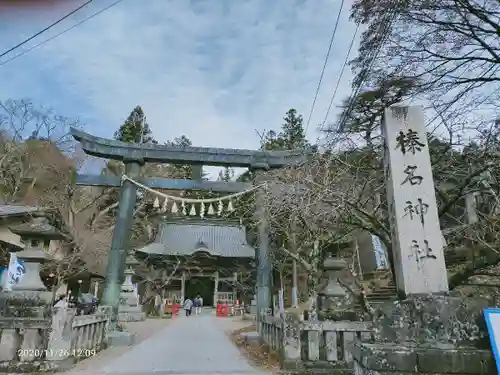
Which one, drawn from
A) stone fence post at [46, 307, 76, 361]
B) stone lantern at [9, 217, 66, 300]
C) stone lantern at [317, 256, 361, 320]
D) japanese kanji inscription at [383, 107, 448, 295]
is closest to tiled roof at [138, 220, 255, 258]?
stone lantern at [9, 217, 66, 300]

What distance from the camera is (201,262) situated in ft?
90.5

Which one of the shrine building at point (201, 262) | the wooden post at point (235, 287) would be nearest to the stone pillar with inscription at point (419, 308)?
the shrine building at point (201, 262)

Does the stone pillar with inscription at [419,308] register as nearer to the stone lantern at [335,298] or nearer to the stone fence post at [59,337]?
the stone lantern at [335,298]

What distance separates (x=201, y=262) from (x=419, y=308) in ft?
83.2

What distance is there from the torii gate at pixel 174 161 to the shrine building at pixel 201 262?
575 inches

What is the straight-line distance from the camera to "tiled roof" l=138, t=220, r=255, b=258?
26.9 meters

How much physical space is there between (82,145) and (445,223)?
541 inches

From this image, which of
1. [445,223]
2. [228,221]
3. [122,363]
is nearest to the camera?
[122,363]

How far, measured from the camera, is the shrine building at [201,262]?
26.3 metres

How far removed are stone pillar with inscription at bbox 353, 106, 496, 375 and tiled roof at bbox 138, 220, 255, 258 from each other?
76.1 ft

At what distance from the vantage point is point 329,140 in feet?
26.2

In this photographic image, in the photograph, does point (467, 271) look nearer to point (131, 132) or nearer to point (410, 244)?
point (410, 244)

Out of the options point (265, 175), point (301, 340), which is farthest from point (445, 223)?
point (301, 340)
